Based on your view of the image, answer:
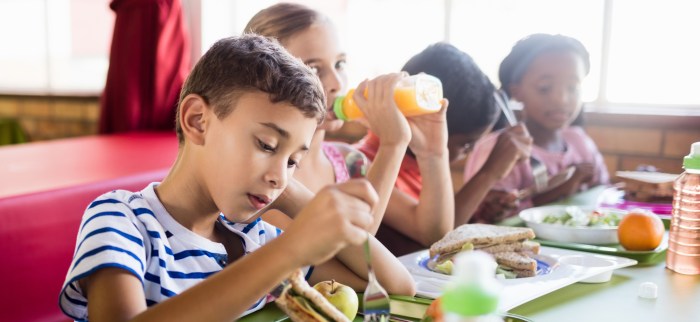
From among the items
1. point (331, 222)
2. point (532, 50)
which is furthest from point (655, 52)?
point (331, 222)

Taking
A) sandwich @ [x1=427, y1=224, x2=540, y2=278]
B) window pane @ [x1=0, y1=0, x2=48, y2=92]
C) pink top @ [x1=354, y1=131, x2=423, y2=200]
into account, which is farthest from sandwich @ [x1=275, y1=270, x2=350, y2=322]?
window pane @ [x1=0, y1=0, x2=48, y2=92]

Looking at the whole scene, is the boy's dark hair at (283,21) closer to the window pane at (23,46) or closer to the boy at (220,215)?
the boy at (220,215)

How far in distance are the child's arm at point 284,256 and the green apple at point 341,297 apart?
169mm

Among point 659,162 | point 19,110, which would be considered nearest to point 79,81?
point 19,110

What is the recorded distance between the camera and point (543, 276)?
1102 mm

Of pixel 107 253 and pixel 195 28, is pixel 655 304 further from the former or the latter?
pixel 195 28

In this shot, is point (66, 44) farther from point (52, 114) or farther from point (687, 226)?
point (687, 226)

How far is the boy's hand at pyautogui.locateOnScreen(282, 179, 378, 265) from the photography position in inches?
27.6

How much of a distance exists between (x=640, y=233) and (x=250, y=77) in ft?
2.65

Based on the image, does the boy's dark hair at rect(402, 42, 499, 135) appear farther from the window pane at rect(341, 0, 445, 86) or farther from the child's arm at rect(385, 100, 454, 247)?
the window pane at rect(341, 0, 445, 86)

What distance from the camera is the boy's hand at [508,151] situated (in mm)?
1829

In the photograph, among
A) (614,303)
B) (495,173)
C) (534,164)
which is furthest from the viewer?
(534,164)

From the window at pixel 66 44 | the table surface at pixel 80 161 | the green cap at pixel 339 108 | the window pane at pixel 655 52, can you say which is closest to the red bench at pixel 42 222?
the table surface at pixel 80 161

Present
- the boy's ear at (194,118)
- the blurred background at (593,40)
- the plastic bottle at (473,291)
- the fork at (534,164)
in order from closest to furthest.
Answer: the plastic bottle at (473,291) → the boy's ear at (194,118) → the fork at (534,164) → the blurred background at (593,40)
